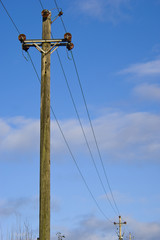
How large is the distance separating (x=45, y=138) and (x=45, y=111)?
688mm

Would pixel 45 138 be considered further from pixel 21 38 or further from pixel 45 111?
pixel 21 38

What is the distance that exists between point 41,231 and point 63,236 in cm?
3850

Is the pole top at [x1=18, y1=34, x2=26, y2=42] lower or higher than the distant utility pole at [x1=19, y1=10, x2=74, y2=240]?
higher

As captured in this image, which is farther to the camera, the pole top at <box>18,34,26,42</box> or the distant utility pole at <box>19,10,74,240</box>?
the pole top at <box>18,34,26,42</box>

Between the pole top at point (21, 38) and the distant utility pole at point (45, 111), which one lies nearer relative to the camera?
the distant utility pole at point (45, 111)

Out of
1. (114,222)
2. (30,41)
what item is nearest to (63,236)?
(114,222)

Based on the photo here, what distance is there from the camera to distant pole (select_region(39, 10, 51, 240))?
1079 cm

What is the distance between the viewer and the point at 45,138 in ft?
37.2

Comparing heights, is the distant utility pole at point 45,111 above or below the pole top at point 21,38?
below

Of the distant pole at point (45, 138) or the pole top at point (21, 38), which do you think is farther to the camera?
the pole top at point (21, 38)

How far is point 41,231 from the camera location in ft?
35.3

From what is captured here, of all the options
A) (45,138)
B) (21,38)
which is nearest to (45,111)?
(45,138)

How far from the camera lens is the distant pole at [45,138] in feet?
35.4

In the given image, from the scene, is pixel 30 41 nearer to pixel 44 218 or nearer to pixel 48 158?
pixel 48 158
